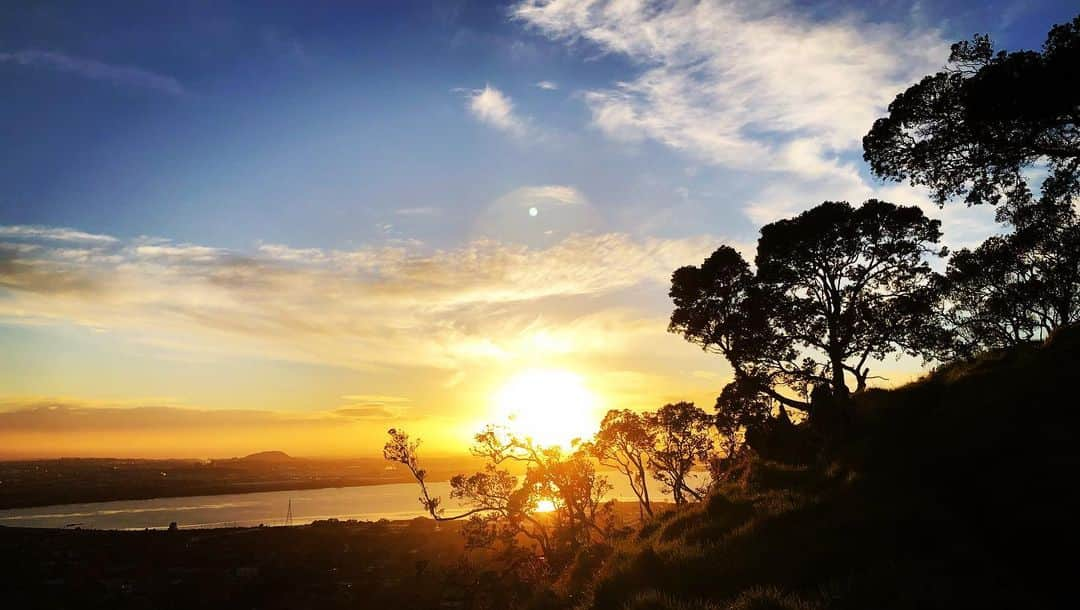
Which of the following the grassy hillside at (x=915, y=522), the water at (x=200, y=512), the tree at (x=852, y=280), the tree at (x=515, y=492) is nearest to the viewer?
the grassy hillside at (x=915, y=522)

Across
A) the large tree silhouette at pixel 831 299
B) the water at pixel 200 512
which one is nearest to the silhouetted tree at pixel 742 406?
the large tree silhouette at pixel 831 299

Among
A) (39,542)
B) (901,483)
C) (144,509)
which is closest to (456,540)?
(39,542)

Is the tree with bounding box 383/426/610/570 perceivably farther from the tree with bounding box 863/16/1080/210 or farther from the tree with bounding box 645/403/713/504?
the tree with bounding box 863/16/1080/210

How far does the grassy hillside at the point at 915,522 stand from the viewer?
912cm

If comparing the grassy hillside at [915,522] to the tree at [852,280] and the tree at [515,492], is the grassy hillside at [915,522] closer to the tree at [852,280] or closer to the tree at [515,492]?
the tree at [852,280]

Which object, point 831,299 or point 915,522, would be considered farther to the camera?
point 831,299

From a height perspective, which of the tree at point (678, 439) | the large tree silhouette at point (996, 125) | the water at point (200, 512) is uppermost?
the large tree silhouette at point (996, 125)

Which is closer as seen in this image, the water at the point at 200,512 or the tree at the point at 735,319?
the tree at the point at 735,319

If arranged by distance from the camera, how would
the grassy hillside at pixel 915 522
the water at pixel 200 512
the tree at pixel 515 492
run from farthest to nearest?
the water at pixel 200 512 < the tree at pixel 515 492 < the grassy hillside at pixel 915 522

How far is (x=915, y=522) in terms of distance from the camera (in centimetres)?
1134

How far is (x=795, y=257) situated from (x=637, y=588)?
18830mm

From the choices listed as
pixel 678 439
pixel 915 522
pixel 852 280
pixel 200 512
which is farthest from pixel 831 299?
pixel 200 512

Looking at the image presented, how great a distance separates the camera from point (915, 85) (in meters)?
18.6

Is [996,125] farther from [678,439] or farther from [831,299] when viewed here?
[678,439]
